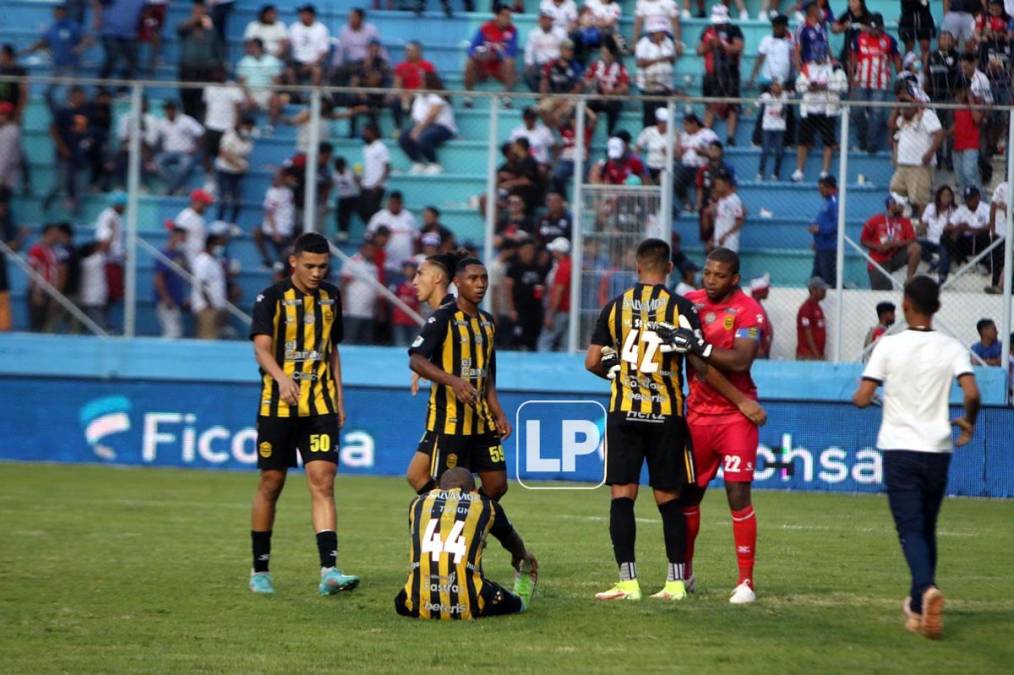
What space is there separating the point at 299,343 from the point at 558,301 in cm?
970

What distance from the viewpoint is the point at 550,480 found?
738 inches

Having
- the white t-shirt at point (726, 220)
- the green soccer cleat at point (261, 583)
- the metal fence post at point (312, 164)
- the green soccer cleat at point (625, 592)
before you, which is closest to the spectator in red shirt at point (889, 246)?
the white t-shirt at point (726, 220)

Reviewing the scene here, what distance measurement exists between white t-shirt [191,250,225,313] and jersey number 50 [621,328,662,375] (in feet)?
37.5

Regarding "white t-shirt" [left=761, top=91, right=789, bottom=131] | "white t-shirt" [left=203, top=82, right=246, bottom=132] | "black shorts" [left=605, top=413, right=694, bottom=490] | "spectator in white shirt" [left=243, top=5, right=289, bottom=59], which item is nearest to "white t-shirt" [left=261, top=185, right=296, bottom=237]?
"white t-shirt" [left=203, top=82, right=246, bottom=132]

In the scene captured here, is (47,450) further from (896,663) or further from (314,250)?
(896,663)

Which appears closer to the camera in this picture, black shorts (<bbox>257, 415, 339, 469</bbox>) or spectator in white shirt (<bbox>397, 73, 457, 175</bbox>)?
black shorts (<bbox>257, 415, 339, 469</bbox>)

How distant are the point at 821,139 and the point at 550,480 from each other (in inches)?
203

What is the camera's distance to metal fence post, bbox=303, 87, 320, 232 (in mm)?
19344

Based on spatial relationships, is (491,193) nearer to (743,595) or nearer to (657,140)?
(657,140)

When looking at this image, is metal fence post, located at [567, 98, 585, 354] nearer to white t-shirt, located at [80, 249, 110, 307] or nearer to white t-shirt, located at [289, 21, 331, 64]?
white t-shirt, located at [289, 21, 331, 64]

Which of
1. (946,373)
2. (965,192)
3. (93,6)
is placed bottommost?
(946,373)

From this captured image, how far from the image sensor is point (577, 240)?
18812 mm

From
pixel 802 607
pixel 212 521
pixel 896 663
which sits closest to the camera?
pixel 896 663

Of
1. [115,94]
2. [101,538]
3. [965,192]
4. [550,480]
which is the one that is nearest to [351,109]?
[115,94]
